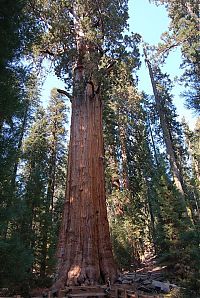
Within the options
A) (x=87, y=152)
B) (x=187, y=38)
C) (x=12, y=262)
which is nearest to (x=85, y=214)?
(x=87, y=152)

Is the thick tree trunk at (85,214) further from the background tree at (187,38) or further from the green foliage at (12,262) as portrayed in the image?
the background tree at (187,38)

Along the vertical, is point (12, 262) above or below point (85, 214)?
below

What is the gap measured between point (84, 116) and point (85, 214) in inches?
121

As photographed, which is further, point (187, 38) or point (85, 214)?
point (187, 38)

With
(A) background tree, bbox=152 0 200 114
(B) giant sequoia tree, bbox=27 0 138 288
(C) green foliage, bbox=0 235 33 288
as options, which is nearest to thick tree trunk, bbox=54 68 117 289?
(B) giant sequoia tree, bbox=27 0 138 288

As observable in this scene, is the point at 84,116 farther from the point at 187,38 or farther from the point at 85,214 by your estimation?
the point at 187,38

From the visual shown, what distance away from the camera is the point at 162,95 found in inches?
795

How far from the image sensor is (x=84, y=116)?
28.0 ft

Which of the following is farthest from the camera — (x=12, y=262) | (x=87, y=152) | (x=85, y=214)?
(x=12, y=262)

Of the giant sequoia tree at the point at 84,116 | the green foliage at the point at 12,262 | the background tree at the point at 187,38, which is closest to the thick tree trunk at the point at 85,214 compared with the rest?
the giant sequoia tree at the point at 84,116

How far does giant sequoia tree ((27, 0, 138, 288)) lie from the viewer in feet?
21.3

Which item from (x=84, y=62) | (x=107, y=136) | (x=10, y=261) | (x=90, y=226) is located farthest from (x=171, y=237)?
(x=107, y=136)

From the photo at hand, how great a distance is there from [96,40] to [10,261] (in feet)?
26.1

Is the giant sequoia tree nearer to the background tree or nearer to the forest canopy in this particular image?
the forest canopy
